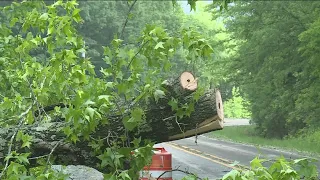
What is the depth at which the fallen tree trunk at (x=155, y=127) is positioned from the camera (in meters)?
4.51

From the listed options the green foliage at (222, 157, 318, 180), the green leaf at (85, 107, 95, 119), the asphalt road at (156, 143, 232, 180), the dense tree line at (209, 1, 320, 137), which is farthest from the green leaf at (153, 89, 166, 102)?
the dense tree line at (209, 1, 320, 137)

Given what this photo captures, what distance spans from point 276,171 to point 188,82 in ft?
3.94

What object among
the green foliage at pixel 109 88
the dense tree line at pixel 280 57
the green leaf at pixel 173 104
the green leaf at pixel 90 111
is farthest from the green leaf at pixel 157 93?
the dense tree line at pixel 280 57

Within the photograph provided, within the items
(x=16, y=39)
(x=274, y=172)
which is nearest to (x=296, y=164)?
(x=274, y=172)

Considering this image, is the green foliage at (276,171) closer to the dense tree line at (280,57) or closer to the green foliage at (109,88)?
the green foliage at (109,88)

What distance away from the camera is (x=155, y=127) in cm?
468

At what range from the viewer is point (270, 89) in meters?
28.9

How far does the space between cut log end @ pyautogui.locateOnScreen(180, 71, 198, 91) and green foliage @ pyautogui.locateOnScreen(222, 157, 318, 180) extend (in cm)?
106

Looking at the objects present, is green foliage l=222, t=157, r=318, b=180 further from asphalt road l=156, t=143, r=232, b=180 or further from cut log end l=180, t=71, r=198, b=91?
asphalt road l=156, t=143, r=232, b=180

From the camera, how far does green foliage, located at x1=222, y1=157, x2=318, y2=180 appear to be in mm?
3407

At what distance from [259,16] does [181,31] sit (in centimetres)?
2451

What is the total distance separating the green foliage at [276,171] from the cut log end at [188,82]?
1056mm

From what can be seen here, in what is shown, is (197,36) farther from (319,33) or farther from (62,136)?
(319,33)

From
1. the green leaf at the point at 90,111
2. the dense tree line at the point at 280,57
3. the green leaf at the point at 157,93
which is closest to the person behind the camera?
the green leaf at the point at 90,111
